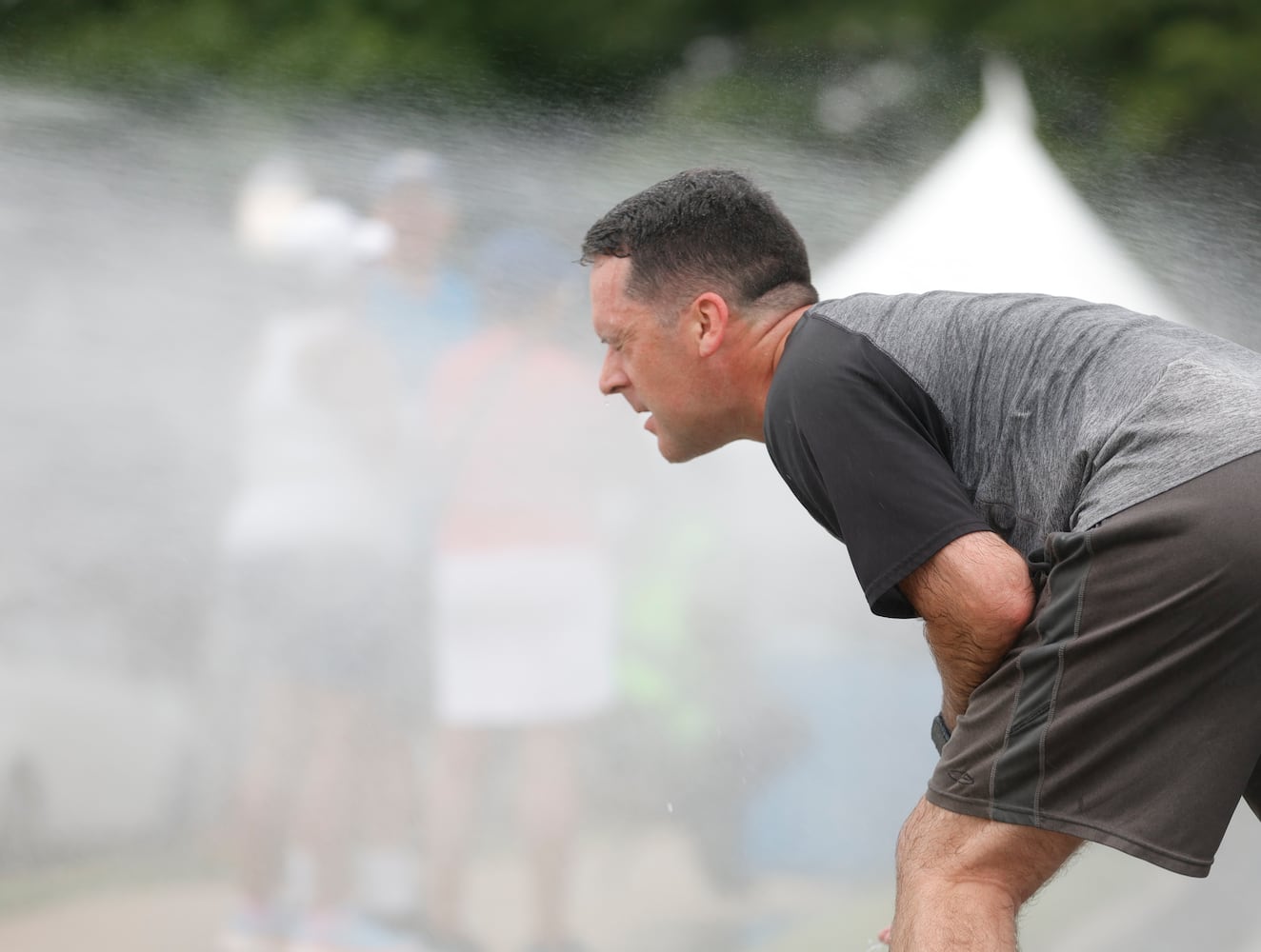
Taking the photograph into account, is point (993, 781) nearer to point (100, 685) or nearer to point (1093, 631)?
point (1093, 631)

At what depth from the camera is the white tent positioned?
110 inches

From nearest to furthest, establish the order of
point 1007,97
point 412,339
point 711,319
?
point 711,319, point 412,339, point 1007,97

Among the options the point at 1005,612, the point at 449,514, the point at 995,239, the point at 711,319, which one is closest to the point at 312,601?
the point at 449,514

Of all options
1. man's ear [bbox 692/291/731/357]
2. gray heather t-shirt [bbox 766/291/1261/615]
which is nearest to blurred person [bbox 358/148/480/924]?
man's ear [bbox 692/291/731/357]

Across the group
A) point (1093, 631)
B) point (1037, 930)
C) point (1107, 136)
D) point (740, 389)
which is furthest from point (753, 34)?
point (1093, 631)

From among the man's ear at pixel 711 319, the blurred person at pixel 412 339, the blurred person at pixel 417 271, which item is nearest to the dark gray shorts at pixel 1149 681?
the man's ear at pixel 711 319

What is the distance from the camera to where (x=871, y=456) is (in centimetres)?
135

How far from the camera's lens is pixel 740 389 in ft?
5.36

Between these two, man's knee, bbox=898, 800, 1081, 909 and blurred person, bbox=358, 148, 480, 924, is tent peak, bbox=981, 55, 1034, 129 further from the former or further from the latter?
man's knee, bbox=898, 800, 1081, 909

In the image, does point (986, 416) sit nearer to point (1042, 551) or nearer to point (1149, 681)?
point (1042, 551)

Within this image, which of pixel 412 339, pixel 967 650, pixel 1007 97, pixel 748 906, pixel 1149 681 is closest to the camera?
pixel 1149 681

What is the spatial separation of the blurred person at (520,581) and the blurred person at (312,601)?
105 mm

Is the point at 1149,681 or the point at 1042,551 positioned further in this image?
the point at 1042,551

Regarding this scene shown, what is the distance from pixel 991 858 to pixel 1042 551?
31 centimetres
